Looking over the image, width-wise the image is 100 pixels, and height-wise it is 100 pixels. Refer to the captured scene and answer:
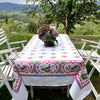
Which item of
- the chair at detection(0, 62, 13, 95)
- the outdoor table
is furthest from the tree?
the outdoor table

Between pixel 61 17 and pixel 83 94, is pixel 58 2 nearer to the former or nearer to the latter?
pixel 61 17

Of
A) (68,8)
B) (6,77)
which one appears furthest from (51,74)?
(68,8)

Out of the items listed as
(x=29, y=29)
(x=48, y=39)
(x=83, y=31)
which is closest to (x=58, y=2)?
(x=48, y=39)

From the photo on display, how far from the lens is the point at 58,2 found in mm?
7875

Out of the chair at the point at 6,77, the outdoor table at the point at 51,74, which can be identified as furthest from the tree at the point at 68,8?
the outdoor table at the point at 51,74

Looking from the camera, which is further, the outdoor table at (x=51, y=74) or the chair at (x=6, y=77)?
the chair at (x=6, y=77)

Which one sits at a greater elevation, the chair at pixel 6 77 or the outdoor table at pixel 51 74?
the outdoor table at pixel 51 74

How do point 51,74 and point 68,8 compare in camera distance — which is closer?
point 51,74

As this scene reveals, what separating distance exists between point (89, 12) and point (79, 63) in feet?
22.4

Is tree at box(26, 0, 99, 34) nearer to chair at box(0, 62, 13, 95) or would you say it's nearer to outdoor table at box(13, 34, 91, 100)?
chair at box(0, 62, 13, 95)

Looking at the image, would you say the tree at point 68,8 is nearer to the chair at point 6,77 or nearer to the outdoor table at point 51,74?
the chair at point 6,77

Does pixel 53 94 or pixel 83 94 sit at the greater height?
pixel 83 94

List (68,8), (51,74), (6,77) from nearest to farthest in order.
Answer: (51,74)
(6,77)
(68,8)

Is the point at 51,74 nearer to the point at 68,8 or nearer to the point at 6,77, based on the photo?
the point at 6,77
